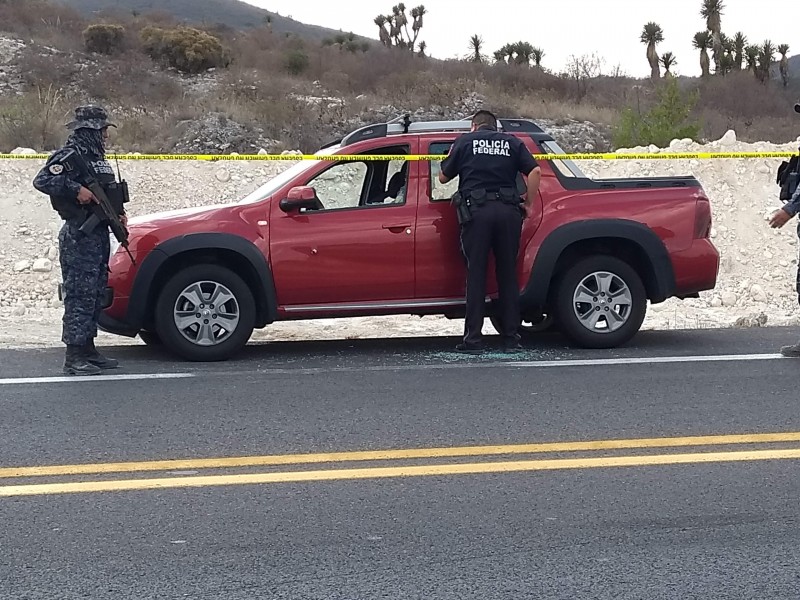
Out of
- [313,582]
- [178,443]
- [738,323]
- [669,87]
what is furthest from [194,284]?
[669,87]

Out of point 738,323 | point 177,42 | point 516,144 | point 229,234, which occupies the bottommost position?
point 738,323

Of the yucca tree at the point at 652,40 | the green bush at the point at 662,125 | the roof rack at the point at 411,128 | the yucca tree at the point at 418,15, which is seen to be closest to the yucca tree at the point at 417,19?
the yucca tree at the point at 418,15

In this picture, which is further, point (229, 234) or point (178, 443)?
point (229, 234)

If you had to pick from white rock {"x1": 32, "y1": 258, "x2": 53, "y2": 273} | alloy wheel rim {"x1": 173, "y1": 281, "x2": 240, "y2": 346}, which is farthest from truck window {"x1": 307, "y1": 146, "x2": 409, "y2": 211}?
white rock {"x1": 32, "y1": 258, "x2": 53, "y2": 273}

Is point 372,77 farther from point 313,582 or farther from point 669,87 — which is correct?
point 313,582

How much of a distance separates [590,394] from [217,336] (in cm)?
296

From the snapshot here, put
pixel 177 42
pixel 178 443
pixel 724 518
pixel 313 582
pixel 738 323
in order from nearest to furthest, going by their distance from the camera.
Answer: pixel 313 582 → pixel 724 518 → pixel 178 443 → pixel 738 323 → pixel 177 42

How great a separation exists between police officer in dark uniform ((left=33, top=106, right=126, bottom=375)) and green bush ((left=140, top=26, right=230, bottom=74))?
32.4m

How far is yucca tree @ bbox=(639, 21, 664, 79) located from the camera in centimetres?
4892

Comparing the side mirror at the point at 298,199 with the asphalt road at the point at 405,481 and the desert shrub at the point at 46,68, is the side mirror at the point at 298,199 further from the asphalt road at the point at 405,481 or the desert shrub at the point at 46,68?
the desert shrub at the point at 46,68

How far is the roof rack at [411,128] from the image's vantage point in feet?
29.0

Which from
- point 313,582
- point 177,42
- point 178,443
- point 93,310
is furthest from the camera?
point 177,42

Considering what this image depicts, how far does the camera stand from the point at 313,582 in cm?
386

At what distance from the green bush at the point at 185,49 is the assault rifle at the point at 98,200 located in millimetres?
32491
